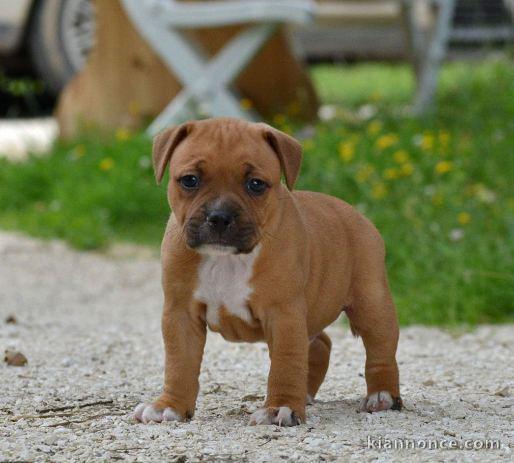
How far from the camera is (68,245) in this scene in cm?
780

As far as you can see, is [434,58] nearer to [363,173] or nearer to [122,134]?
[363,173]

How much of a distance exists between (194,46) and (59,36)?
300cm

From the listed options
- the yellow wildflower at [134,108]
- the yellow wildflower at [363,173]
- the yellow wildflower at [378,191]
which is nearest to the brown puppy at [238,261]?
the yellow wildflower at [378,191]

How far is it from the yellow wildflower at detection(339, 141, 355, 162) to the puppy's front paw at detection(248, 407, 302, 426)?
433 cm

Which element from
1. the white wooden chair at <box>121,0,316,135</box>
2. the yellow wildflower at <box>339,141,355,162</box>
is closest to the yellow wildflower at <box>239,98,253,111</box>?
the white wooden chair at <box>121,0,316,135</box>

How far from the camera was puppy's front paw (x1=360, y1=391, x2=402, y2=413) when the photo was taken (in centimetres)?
391

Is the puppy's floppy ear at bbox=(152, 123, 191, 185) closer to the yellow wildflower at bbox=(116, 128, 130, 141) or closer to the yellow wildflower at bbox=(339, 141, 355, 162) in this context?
the yellow wildflower at bbox=(339, 141, 355, 162)

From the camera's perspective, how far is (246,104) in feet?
31.2

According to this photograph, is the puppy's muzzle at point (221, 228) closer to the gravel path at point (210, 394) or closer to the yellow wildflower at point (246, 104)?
the gravel path at point (210, 394)

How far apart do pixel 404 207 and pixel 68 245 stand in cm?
226

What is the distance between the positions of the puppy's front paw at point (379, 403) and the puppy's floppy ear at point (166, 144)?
0.99 m

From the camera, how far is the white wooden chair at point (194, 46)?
8.36m

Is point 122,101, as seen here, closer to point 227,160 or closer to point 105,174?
point 105,174

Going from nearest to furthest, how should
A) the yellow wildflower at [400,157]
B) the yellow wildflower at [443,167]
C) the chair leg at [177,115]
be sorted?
1. the yellow wildflower at [443,167]
2. the yellow wildflower at [400,157]
3. the chair leg at [177,115]
